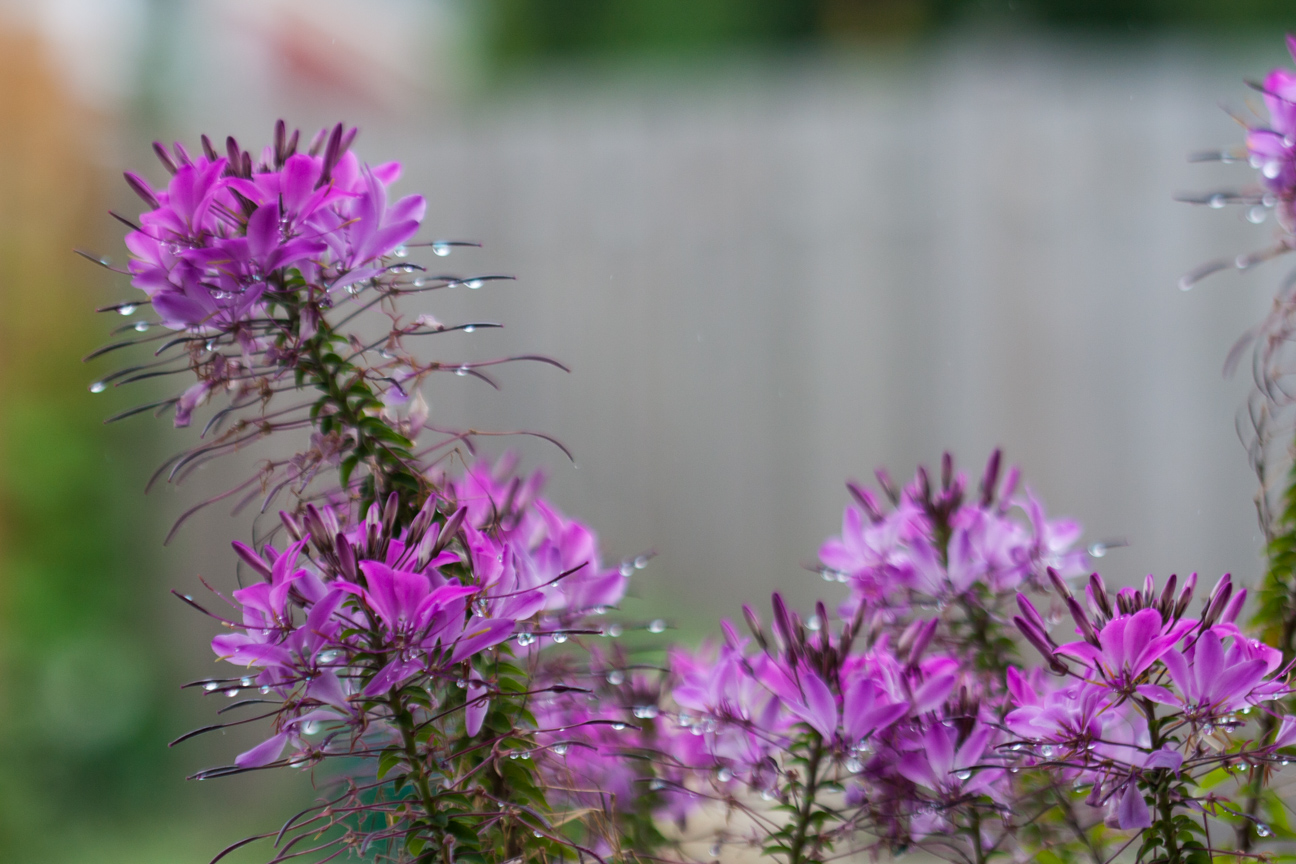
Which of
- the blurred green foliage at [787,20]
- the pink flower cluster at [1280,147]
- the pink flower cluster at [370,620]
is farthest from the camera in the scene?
the blurred green foliage at [787,20]

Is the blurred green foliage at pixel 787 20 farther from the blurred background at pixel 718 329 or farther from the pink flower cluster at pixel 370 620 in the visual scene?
the pink flower cluster at pixel 370 620

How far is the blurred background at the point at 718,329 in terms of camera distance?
297 centimetres

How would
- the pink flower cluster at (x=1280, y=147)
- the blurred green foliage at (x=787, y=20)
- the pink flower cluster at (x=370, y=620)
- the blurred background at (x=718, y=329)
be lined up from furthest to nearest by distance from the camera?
the blurred green foliage at (x=787, y=20), the blurred background at (x=718, y=329), the pink flower cluster at (x=1280, y=147), the pink flower cluster at (x=370, y=620)

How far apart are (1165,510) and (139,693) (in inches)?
114

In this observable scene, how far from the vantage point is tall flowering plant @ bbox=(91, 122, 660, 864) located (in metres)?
0.42

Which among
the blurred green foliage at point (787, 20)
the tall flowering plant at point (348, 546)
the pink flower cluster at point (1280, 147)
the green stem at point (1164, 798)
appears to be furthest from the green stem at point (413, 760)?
the blurred green foliage at point (787, 20)

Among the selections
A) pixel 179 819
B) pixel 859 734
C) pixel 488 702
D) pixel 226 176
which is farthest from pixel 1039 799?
pixel 179 819

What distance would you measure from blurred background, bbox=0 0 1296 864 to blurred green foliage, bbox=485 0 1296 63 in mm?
1802

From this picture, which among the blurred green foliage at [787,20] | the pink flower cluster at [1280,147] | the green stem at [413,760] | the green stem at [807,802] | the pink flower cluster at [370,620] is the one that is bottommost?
the green stem at [807,802]

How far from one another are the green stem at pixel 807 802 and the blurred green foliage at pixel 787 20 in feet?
16.1

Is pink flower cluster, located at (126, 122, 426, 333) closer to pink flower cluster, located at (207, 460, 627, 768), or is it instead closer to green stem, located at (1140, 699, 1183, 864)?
pink flower cluster, located at (207, 460, 627, 768)

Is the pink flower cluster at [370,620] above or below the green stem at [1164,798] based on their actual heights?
above

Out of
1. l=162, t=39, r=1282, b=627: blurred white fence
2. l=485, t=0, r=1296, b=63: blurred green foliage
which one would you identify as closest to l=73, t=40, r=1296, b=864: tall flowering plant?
l=162, t=39, r=1282, b=627: blurred white fence

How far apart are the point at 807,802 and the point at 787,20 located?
5674mm
